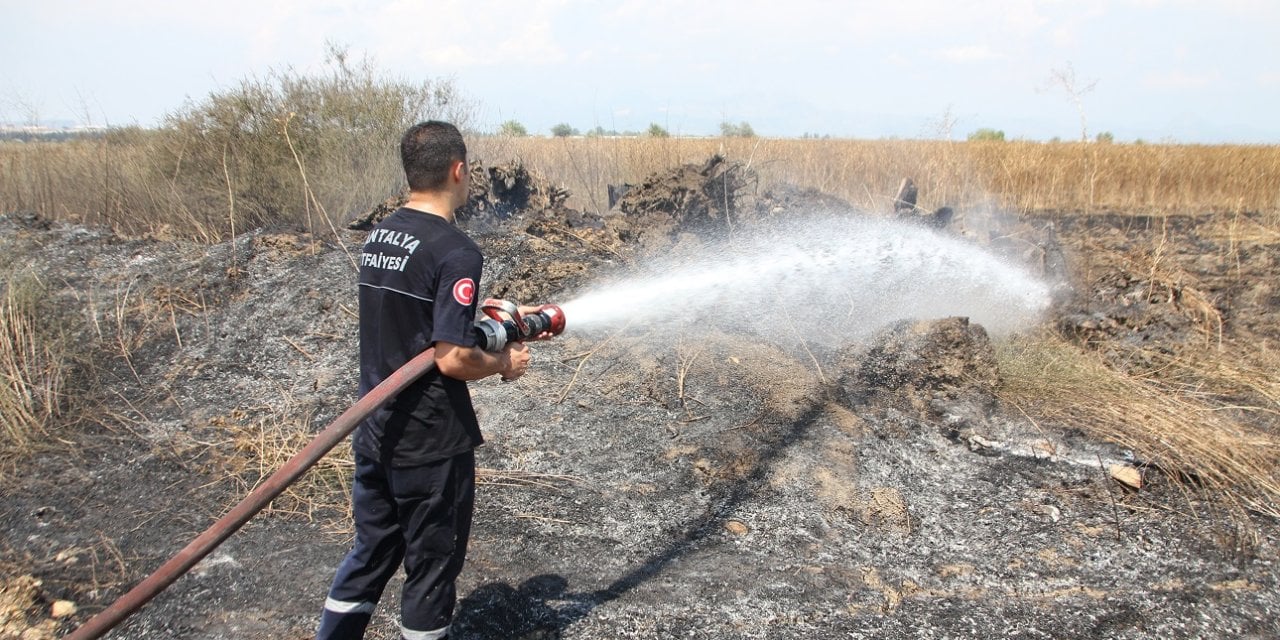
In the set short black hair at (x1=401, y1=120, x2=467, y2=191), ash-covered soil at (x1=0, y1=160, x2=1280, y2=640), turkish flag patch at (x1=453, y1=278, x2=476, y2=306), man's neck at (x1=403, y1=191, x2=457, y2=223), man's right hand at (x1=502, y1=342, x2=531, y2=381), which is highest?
short black hair at (x1=401, y1=120, x2=467, y2=191)

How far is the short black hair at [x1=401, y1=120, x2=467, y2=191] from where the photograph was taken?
2.32m

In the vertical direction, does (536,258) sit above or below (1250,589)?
above

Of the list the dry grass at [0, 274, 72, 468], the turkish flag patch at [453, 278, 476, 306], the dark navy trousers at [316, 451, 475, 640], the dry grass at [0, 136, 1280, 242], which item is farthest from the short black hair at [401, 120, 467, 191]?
the dry grass at [0, 136, 1280, 242]

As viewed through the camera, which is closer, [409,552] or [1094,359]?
[409,552]

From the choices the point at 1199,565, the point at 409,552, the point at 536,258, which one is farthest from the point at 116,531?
the point at 1199,565

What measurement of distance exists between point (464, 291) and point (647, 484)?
A: 230 cm

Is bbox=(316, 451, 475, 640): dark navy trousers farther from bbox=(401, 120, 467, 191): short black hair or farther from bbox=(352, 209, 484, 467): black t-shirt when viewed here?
bbox=(401, 120, 467, 191): short black hair

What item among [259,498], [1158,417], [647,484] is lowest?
[647,484]

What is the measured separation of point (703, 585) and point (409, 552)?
139 centimetres

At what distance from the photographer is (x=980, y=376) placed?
5043mm

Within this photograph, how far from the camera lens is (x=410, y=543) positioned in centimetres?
243

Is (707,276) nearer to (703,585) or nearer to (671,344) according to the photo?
(671,344)

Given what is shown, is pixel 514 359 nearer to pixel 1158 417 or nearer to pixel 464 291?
pixel 464 291

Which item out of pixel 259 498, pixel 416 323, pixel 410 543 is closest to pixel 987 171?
pixel 416 323
